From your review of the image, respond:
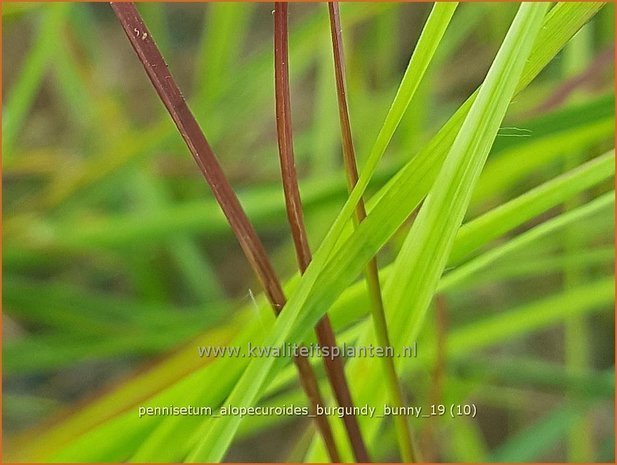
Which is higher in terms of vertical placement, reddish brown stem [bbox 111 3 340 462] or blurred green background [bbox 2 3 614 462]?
blurred green background [bbox 2 3 614 462]

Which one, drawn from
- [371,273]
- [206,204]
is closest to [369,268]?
[371,273]

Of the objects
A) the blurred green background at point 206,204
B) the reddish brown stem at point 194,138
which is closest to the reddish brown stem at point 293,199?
the reddish brown stem at point 194,138

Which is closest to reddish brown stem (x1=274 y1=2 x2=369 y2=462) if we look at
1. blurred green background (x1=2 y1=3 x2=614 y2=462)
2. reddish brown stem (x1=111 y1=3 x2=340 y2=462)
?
reddish brown stem (x1=111 y1=3 x2=340 y2=462)

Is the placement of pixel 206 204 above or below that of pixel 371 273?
above

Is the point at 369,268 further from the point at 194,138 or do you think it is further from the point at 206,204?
the point at 206,204

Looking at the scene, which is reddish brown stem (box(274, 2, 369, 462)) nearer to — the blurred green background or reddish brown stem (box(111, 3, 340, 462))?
reddish brown stem (box(111, 3, 340, 462))

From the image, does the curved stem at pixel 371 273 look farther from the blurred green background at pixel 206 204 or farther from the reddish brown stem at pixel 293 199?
the blurred green background at pixel 206 204

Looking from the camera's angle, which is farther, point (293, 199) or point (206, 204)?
point (206, 204)
